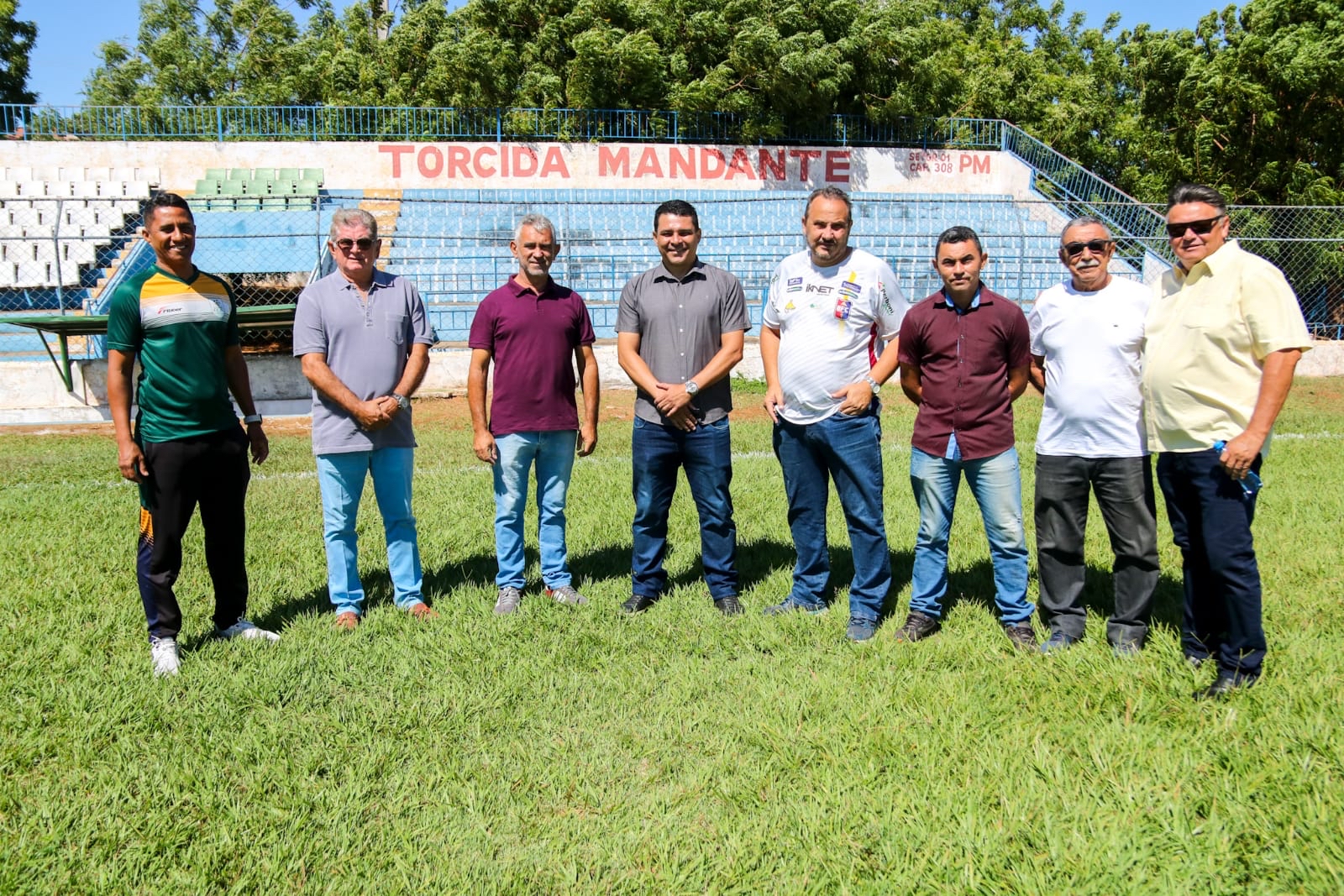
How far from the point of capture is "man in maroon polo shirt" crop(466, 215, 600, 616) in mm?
4902

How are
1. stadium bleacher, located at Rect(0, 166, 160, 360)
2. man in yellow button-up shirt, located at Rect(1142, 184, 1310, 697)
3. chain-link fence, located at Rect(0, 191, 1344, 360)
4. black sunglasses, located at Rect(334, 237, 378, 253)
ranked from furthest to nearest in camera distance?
chain-link fence, located at Rect(0, 191, 1344, 360) → stadium bleacher, located at Rect(0, 166, 160, 360) → black sunglasses, located at Rect(334, 237, 378, 253) → man in yellow button-up shirt, located at Rect(1142, 184, 1310, 697)

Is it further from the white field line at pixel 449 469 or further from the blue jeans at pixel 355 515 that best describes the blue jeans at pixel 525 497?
the white field line at pixel 449 469

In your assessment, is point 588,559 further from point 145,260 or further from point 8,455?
point 145,260

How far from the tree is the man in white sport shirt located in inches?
1422

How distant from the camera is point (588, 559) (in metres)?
5.85

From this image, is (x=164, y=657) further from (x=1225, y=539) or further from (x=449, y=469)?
(x=449, y=469)

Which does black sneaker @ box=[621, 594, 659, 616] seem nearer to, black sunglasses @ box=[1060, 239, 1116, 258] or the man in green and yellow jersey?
the man in green and yellow jersey

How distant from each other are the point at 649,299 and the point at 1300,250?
Result: 16.3 metres

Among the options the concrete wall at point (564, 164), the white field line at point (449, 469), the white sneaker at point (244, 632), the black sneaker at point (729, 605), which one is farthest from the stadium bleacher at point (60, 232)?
the black sneaker at point (729, 605)

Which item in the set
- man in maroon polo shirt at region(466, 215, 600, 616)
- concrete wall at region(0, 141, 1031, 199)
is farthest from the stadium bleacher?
man in maroon polo shirt at region(466, 215, 600, 616)

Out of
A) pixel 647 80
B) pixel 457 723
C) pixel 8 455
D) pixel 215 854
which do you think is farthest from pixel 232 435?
pixel 647 80

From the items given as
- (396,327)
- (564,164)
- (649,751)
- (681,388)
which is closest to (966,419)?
(681,388)

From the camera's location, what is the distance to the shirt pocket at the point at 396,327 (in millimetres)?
4742

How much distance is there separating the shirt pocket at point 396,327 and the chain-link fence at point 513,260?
9.95 meters
